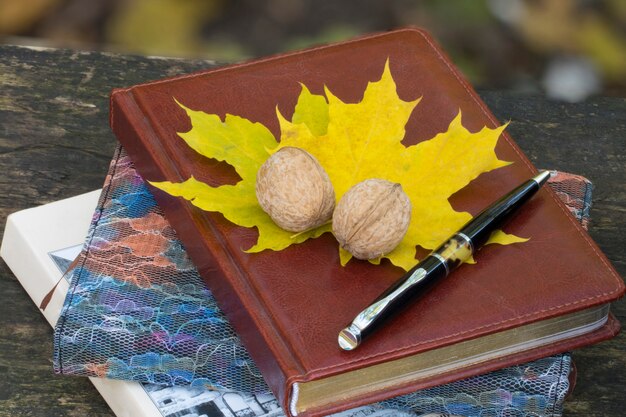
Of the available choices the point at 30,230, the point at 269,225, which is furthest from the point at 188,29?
the point at 269,225

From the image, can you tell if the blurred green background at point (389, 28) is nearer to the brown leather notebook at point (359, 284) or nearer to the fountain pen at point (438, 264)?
the brown leather notebook at point (359, 284)

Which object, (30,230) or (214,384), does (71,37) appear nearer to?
(30,230)

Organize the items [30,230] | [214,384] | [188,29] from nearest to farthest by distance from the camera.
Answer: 1. [214,384]
2. [30,230]
3. [188,29]

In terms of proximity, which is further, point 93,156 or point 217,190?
point 93,156

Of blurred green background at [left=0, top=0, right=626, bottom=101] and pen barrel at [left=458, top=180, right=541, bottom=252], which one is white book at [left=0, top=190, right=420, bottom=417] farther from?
blurred green background at [left=0, top=0, right=626, bottom=101]

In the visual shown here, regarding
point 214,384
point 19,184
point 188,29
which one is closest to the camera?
point 214,384

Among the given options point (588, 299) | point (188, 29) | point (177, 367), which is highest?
point (188, 29)

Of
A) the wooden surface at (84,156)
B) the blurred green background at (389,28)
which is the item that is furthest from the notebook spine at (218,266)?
the blurred green background at (389,28)

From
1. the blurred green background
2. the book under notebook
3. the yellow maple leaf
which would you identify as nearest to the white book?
the book under notebook
